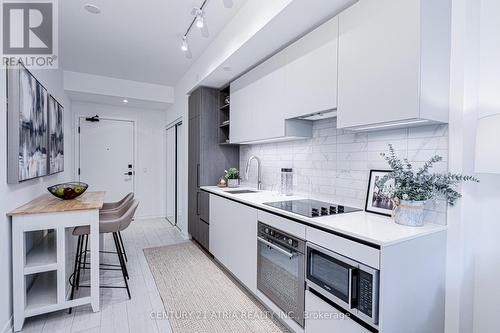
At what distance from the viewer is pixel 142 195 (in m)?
5.59

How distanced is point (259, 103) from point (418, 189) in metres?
1.75

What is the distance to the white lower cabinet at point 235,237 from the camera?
231 cm

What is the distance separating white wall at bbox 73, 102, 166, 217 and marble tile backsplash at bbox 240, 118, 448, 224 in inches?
138

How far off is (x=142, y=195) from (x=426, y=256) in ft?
17.8

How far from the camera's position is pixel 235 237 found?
2617 millimetres

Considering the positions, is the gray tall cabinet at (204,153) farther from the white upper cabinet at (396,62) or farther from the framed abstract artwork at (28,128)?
the white upper cabinet at (396,62)

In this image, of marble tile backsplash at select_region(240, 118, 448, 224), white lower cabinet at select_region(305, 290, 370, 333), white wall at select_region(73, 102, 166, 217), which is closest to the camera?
white lower cabinet at select_region(305, 290, 370, 333)

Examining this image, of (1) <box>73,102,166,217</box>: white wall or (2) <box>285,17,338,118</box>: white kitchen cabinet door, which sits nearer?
(2) <box>285,17,338,118</box>: white kitchen cabinet door

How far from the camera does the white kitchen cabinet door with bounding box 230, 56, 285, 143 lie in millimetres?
2406

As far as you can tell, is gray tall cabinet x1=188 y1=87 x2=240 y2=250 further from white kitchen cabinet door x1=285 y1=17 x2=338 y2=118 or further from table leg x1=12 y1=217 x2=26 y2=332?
table leg x1=12 y1=217 x2=26 y2=332

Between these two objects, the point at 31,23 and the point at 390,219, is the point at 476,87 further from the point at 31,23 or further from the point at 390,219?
the point at 31,23

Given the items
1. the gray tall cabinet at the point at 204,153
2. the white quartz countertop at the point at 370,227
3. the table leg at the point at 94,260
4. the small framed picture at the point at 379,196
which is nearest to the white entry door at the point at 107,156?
the gray tall cabinet at the point at 204,153

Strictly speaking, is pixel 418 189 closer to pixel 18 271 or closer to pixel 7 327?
pixel 18 271

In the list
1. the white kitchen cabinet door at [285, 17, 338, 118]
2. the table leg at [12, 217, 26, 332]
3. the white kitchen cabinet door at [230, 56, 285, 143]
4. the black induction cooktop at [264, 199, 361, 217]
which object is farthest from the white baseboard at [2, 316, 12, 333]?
the white kitchen cabinet door at [285, 17, 338, 118]
